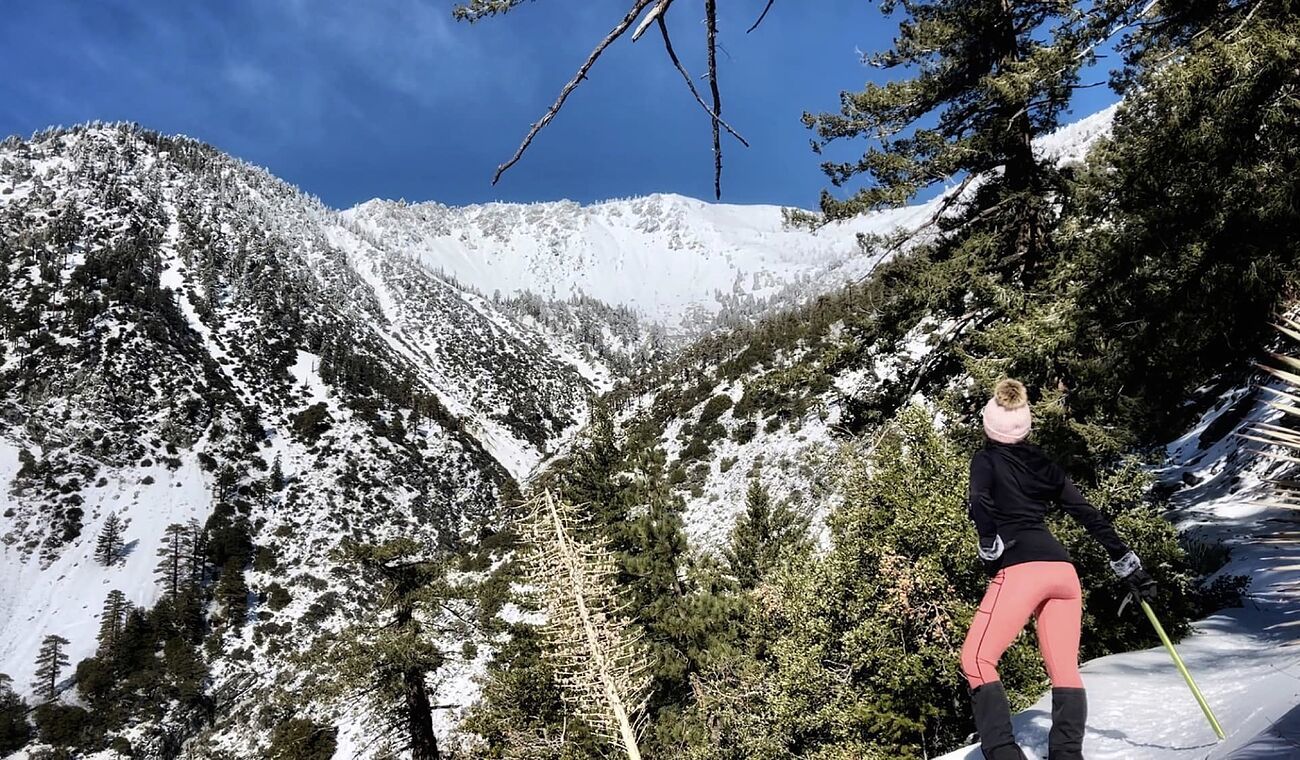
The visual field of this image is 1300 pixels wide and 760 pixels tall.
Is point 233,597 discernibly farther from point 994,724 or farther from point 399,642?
point 994,724

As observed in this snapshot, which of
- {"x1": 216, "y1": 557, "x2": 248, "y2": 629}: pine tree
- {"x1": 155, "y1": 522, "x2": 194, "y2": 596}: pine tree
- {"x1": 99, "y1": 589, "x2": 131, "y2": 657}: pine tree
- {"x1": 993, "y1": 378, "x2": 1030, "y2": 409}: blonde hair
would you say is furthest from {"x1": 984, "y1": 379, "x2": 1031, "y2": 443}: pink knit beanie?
{"x1": 155, "y1": 522, "x2": 194, "y2": 596}: pine tree

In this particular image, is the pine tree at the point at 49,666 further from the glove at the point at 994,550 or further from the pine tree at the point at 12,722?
the glove at the point at 994,550

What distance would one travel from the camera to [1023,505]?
10.2 ft

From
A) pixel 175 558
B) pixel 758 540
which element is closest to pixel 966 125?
pixel 758 540

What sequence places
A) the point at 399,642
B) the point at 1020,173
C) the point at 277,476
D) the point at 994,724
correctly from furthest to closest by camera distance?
the point at 277,476
the point at 399,642
the point at 1020,173
the point at 994,724

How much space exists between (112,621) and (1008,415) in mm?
85076

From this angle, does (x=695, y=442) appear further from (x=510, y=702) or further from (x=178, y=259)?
(x=178, y=259)

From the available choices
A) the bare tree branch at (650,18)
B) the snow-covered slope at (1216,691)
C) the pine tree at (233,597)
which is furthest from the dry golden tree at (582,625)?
the pine tree at (233,597)

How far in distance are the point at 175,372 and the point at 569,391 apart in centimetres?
11208

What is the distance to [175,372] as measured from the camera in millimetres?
95562

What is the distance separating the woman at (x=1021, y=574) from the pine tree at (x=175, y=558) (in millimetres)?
87692

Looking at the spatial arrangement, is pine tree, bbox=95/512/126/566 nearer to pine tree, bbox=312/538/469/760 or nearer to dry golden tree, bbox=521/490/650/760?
pine tree, bbox=312/538/469/760

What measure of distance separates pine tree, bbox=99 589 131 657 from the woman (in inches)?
3194

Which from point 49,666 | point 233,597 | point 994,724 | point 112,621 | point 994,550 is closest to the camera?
point 994,724
